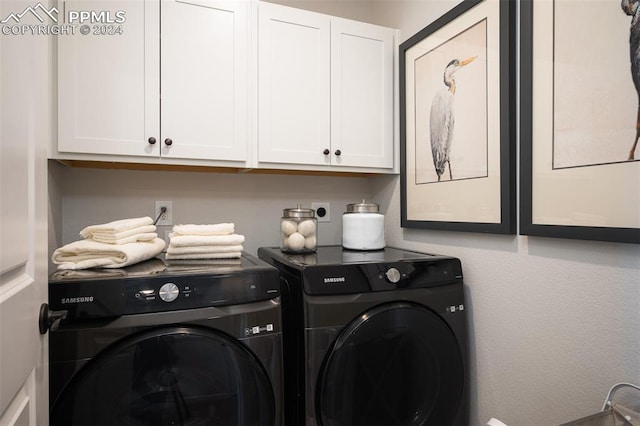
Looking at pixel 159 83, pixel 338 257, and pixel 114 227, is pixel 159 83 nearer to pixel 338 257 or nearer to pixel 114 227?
pixel 114 227

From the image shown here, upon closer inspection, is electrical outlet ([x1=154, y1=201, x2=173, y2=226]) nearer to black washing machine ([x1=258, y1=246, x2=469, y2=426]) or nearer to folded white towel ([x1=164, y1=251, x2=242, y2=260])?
folded white towel ([x1=164, y1=251, x2=242, y2=260])

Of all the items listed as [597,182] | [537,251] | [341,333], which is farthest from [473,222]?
[341,333]

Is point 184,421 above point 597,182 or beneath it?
beneath

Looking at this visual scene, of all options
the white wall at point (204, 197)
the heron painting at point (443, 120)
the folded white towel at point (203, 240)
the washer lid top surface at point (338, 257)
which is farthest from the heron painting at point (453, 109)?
the folded white towel at point (203, 240)

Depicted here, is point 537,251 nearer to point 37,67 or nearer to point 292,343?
point 292,343

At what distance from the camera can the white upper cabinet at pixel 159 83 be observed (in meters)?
1.43

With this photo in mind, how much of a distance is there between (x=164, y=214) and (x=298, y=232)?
0.68 meters

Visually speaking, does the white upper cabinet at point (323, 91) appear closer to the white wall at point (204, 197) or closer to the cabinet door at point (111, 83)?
the white wall at point (204, 197)

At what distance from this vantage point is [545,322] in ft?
4.08

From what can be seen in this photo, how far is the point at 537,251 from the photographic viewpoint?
49.9 inches

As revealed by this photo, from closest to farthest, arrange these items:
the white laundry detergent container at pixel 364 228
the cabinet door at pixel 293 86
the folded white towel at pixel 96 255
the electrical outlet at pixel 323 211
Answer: the folded white towel at pixel 96 255 < the cabinet door at pixel 293 86 < the white laundry detergent container at pixel 364 228 < the electrical outlet at pixel 323 211

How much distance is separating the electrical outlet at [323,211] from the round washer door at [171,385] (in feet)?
3.61

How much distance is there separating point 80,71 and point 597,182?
179 centimetres

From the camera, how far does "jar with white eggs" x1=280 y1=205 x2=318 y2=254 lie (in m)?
1.71
